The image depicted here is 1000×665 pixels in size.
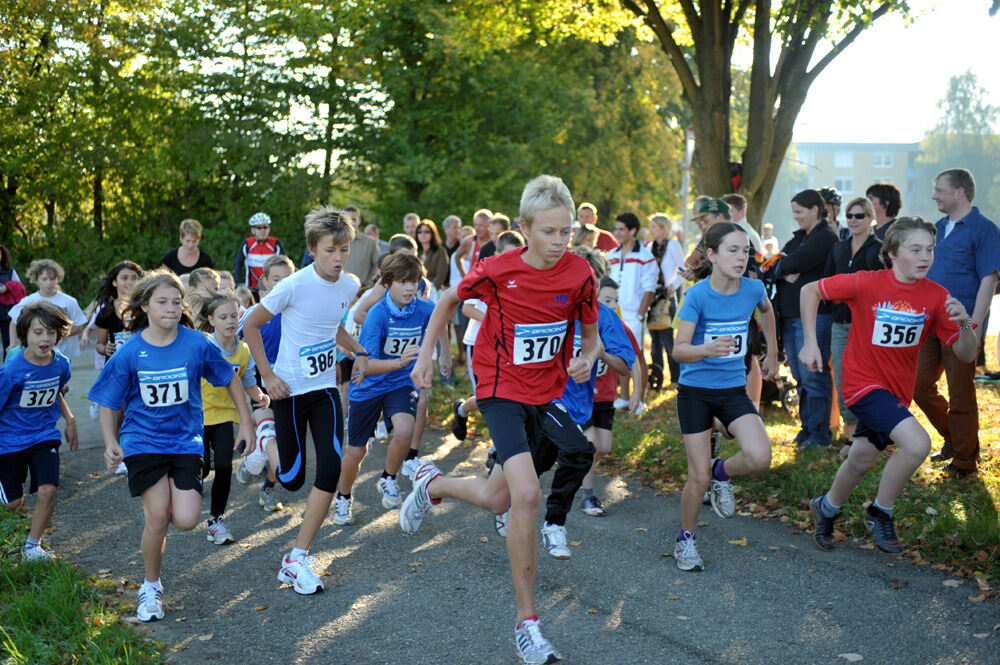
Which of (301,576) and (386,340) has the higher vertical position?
(386,340)

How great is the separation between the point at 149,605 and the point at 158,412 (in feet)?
3.52

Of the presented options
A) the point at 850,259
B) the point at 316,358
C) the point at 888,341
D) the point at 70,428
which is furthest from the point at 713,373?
the point at 70,428

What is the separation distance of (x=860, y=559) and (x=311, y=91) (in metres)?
22.1

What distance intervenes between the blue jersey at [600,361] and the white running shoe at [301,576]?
2088 millimetres

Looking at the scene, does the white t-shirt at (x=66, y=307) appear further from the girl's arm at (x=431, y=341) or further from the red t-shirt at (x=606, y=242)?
the girl's arm at (x=431, y=341)

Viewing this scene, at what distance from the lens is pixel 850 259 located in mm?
8609

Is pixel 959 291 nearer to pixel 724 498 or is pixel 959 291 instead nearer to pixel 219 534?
pixel 724 498

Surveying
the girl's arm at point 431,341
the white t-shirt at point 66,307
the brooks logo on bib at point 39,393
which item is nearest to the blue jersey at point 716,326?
the girl's arm at point 431,341

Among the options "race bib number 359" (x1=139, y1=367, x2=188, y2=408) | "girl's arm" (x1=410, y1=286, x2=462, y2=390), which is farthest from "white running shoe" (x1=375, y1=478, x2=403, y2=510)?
"girl's arm" (x1=410, y1=286, x2=462, y2=390)

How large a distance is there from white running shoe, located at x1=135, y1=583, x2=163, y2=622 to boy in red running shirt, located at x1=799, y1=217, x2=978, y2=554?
3942mm

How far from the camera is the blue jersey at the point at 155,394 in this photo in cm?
564

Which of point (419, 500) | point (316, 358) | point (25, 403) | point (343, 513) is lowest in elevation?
point (343, 513)

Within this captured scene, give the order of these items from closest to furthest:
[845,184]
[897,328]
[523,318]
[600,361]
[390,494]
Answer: [523,318] < [897,328] < [600,361] < [390,494] < [845,184]

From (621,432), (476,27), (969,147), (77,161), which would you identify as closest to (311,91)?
(77,161)
